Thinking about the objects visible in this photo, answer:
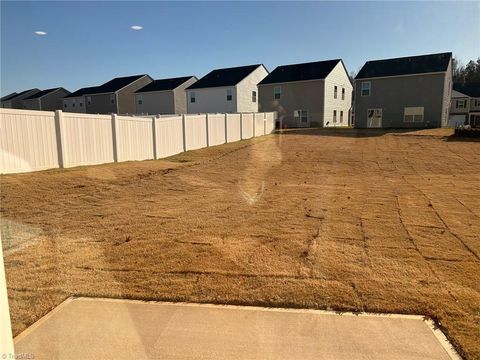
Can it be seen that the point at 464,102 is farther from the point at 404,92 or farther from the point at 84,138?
the point at 84,138

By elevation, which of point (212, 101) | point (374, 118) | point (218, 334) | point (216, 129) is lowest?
point (218, 334)

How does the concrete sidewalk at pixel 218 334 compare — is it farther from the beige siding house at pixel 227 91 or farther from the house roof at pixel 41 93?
the house roof at pixel 41 93

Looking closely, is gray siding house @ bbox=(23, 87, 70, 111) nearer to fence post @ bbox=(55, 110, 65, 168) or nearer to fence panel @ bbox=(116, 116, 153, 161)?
fence panel @ bbox=(116, 116, 153, 161)

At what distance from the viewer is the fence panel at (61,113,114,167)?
1111cm

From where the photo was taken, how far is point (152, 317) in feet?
11.1

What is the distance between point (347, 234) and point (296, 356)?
311cm

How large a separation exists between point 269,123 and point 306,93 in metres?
7.24

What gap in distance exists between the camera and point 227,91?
4066 cm

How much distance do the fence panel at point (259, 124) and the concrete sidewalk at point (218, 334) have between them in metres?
26.6

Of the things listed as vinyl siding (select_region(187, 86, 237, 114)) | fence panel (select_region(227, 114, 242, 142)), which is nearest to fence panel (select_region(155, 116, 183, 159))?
fence panel (select_region(227, 114, 242, 142))

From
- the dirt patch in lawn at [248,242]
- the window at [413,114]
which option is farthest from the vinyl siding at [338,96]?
the dirt patch in lawn at [248,242]

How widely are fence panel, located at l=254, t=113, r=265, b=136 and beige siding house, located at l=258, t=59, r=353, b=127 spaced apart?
8062 mm

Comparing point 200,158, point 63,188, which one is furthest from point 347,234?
point 200,158

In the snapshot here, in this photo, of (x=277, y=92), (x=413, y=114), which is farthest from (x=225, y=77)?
(x=413, y=114)
